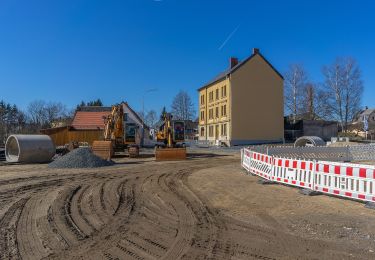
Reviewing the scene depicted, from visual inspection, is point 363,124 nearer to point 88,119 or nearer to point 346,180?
point 88,119

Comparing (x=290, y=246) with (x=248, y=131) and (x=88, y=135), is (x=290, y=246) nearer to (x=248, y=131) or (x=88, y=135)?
(x=248, y=131)

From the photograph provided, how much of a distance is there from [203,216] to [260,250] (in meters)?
2.69

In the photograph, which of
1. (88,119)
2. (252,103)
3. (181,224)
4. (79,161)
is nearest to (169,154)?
(79,161)

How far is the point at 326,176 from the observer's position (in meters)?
11.3

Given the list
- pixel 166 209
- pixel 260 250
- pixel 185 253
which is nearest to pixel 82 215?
pixel 166 209

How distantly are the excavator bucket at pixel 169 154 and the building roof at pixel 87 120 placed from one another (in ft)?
113

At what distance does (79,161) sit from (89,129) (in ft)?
119

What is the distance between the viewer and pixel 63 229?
24.1ft

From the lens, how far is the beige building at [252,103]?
51.5 metres

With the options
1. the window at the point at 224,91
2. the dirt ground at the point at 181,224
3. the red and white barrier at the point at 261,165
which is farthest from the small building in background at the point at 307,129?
the dirt ground at the point at 181,224

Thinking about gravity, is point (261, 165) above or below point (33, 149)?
below

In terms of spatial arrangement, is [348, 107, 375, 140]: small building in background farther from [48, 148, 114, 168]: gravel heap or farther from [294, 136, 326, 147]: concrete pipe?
[48, 148, 114, 168]: gravel heap

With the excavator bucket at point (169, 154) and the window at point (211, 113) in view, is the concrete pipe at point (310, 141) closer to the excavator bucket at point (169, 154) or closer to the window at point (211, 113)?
the excavator bucket at point (169, 154)

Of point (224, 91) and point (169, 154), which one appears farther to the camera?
point (224, 91)
